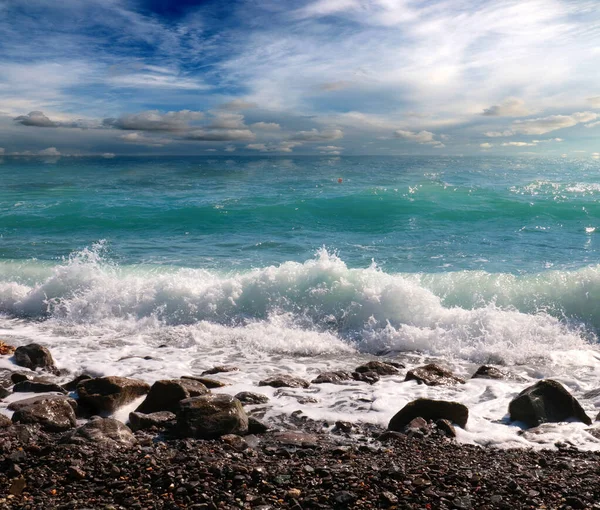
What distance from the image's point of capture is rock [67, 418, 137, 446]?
4.87 meters

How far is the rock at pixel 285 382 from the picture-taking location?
6.93m

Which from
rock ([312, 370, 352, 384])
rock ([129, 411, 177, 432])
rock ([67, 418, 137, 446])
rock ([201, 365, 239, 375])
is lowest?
rock ([201, 365, 239, 375])

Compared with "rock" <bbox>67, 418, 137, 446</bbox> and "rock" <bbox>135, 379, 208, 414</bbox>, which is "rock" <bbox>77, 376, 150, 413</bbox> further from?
"rock" <bbox>67, 418, 137, 446</bbox>

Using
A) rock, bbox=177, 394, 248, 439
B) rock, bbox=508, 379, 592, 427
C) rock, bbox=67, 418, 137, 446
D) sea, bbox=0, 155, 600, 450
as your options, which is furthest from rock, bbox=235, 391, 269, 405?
rock, bbox=508, 379, 592, 427

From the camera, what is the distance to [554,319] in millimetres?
10211

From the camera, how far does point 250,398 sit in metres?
6.31

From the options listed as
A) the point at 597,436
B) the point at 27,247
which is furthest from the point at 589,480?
the point at 27,247

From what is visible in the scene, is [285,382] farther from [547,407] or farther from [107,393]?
[547,407]

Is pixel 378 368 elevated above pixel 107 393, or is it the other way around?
pixel 107 393

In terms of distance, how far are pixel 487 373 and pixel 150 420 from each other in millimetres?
5024

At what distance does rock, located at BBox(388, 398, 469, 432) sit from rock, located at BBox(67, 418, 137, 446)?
281cm

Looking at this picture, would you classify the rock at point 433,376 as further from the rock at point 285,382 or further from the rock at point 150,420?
the rock at point 150,420

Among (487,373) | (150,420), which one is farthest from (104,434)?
(487,373)

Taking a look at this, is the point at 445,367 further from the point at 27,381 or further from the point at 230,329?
the point at 27,381
